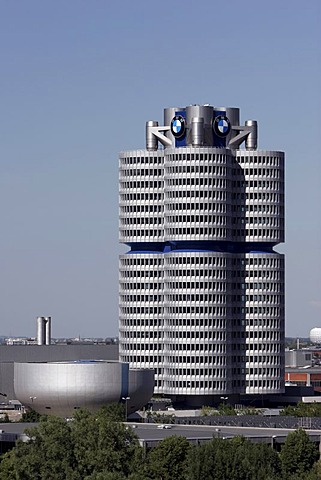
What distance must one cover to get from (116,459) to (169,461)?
1260cm

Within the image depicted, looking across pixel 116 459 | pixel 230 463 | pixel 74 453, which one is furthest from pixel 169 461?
pixel 116 459

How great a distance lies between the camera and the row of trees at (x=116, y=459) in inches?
7293

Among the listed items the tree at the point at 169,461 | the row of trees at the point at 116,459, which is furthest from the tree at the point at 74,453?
the tree at the point at 169,461

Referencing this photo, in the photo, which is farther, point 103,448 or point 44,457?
point 44,457

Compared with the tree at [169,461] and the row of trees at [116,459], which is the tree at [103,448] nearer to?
the row of trees at [116,459]

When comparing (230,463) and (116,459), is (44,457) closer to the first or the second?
(116,459)

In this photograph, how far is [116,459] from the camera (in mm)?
184750

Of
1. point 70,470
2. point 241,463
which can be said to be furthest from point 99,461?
point 241,463

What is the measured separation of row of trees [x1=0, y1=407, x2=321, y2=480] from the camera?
185 metres

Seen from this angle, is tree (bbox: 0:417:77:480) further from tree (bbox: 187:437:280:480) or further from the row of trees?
tree (bbox: 187:437:280:480)

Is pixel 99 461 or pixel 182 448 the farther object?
pixel 182 448

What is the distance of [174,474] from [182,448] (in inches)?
127

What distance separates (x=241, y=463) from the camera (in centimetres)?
18788

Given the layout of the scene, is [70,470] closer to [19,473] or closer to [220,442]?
[19,473]
